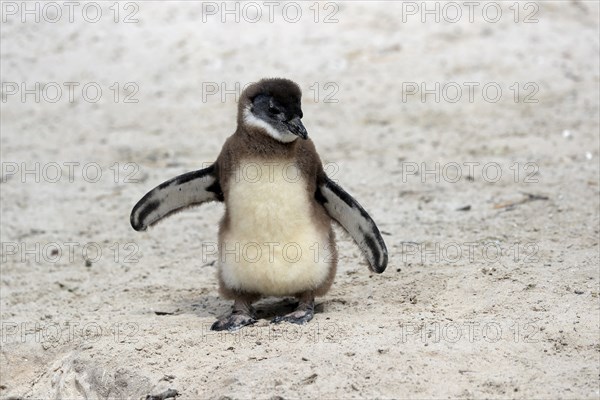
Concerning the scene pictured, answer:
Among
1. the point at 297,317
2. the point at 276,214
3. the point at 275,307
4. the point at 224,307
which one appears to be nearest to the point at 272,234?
the point at 276,214

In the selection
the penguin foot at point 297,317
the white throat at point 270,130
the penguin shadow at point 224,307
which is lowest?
the penguin shadow at point 224,307

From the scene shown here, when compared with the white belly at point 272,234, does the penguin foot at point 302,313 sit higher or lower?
lower

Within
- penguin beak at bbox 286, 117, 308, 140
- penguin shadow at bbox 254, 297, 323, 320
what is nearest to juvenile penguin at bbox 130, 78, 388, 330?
penguin beak at bbox 286, 117, 308, 140

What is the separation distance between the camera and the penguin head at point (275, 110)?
4.66 m

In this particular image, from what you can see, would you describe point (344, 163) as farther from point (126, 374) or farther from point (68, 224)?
point (126, 374)

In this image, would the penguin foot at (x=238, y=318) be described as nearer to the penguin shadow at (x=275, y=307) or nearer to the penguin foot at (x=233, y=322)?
the penguin foot at (x=233, y=322)

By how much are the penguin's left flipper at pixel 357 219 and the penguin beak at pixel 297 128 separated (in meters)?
0.47

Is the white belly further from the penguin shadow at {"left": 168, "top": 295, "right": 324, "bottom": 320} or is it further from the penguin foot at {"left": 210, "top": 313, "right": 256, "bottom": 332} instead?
the penguin shadow at {"left": 168, "top": 295, "right": 324, "bottom": 320}

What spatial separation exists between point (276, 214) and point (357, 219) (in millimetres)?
508

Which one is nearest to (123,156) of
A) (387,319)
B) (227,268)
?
(227,268)

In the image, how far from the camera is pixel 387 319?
4699 millimetres

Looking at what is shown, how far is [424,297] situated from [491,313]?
47 centimetres

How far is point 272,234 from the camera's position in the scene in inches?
188

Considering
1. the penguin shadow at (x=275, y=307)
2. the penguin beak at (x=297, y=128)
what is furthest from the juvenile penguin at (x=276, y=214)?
the penguin shadow at (x=275, y=307)
